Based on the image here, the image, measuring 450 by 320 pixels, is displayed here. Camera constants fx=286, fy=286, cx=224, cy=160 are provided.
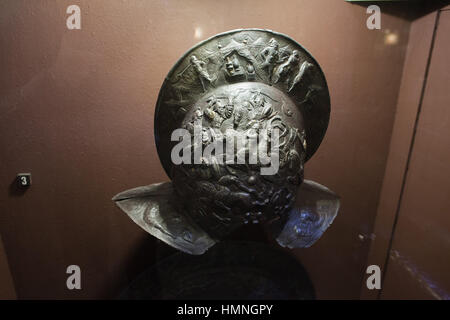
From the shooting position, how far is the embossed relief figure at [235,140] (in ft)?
2.68

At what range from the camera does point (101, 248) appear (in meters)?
1.25

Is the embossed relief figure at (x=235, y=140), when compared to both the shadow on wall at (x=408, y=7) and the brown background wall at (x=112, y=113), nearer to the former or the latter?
the brown background wall at (x=112, y=113)

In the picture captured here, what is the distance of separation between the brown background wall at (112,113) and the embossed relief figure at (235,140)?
6.5 inches

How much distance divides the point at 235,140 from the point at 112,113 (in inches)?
21.3

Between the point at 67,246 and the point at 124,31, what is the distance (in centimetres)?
91

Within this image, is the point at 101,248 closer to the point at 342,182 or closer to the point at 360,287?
the point at 342,182

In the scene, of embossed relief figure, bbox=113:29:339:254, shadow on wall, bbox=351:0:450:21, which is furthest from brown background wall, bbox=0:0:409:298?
embossed relief figure, bbox=113:29:339:254

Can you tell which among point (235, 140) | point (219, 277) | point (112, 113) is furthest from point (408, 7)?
point (219, 277)

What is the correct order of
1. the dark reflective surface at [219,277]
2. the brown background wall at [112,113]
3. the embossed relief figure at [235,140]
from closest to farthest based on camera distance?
the embossed relief figure at [235,140]
the brown background wall at [112,113]
the dark reflective surface at [219,277]

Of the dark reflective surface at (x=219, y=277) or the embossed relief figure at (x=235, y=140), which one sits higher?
the embossed relief figure at (x=235, y=140)

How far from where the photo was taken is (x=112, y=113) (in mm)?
1077

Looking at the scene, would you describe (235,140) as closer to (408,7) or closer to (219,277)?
(219,277)

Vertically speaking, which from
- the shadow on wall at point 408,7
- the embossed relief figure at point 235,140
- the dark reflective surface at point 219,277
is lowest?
the dark reflective surface at point 219,277

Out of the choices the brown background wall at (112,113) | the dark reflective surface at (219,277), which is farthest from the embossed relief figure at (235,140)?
the dark reflective surface at (219,277)
